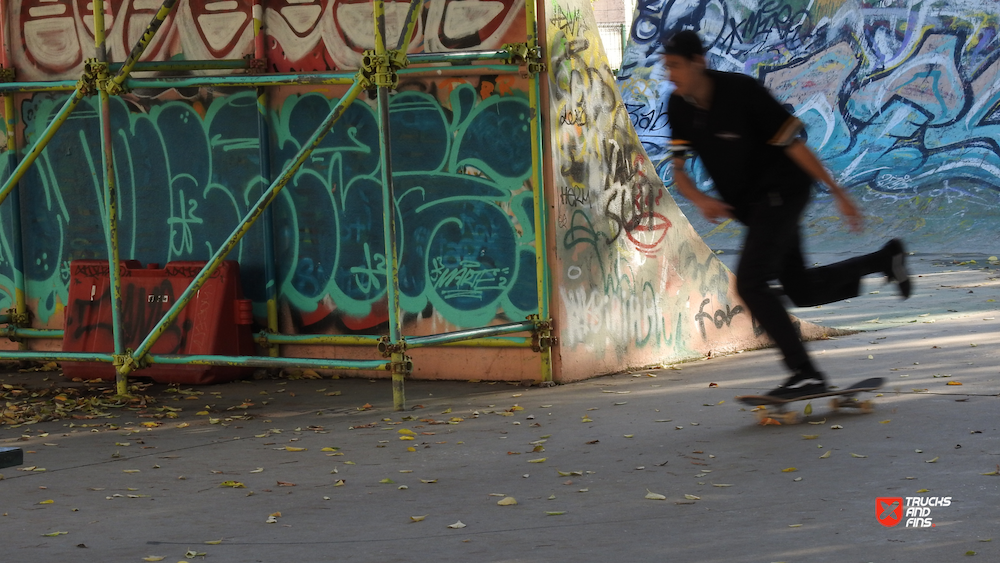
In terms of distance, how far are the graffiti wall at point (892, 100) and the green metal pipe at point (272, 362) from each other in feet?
35.8

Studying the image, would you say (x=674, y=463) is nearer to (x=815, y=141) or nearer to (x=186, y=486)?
(x=186, y=486)

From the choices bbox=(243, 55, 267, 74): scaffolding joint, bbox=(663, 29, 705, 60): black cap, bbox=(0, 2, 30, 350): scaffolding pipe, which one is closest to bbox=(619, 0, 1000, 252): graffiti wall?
bbox=(243, 55, 267, 74): scaffolding joint

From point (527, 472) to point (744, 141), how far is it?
1.75m

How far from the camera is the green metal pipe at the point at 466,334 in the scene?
21.2 feet

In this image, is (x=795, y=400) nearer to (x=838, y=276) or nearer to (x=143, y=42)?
(x=838, y=276)

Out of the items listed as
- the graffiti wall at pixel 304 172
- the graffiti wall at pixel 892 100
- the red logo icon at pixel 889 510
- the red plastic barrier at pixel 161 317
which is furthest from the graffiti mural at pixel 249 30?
the graffiti wall at pixel 892 100

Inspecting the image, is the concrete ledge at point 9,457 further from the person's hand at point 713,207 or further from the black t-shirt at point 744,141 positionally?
the black t-shirt at point 744,141

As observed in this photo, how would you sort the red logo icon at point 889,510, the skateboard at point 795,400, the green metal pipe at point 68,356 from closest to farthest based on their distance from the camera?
the red logo icon at point 889,510
the skateboard at point 795,400
the green metal pipe at point 68,356

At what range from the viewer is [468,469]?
4.98 metres

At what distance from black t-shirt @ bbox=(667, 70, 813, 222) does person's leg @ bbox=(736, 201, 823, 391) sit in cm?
10

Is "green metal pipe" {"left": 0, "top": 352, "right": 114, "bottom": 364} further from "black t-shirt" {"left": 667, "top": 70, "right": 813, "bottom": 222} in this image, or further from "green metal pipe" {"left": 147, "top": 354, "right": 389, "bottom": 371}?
"black t-shirt" {"left": 667, "top": 70, "right": 813, "bottom": 222}

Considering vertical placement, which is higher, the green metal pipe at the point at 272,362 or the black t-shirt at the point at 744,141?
the black t-shirt at the point at 744,141

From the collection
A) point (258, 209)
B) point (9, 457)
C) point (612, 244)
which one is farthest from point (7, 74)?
point (9, 457)

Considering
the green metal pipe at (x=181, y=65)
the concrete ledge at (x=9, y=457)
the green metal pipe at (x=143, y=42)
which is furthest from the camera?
the green metal pipe at (x=181, y=65)
